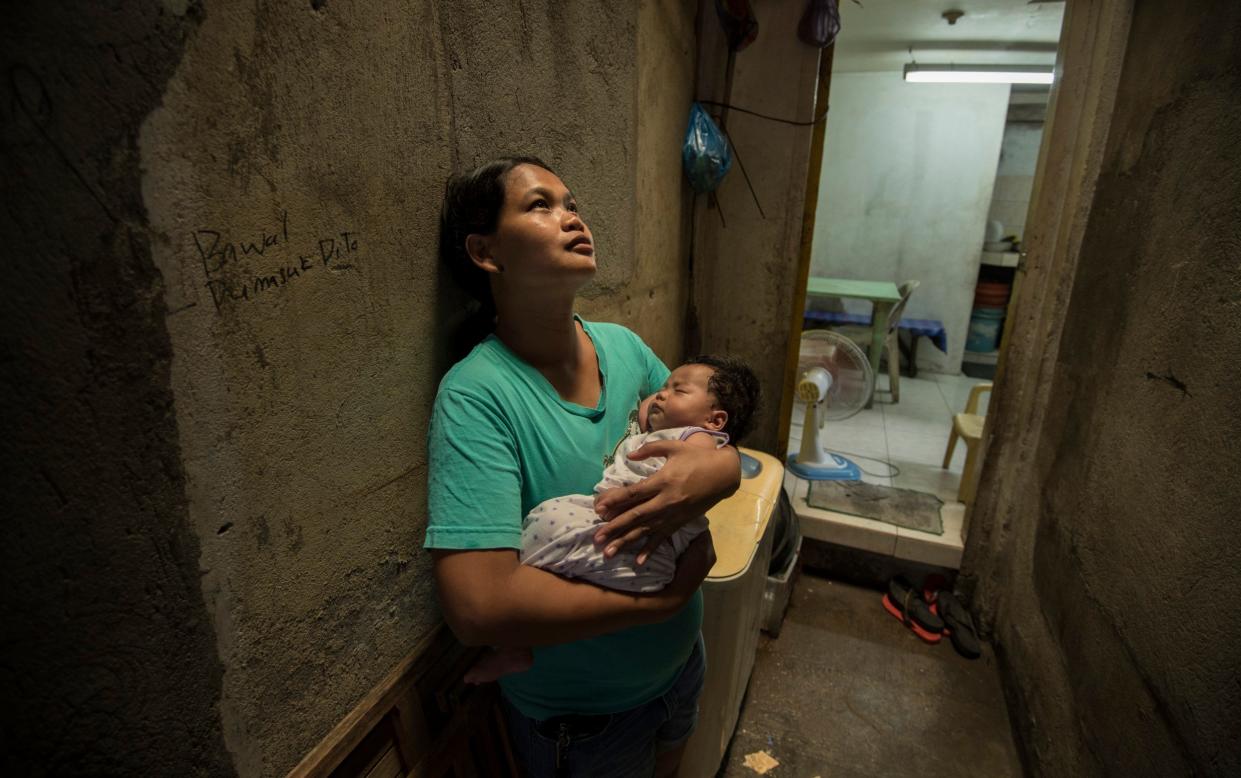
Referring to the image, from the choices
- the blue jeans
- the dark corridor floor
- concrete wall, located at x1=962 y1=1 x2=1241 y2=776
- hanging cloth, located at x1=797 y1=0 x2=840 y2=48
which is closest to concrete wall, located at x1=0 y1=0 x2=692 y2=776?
the blue jeans

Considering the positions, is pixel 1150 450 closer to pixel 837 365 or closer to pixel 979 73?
pixel 837 365

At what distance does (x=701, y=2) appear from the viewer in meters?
2.72

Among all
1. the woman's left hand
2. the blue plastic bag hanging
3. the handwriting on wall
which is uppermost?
the blue plastic bag hanging

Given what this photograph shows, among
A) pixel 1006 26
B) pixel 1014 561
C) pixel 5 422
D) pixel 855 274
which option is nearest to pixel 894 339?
pixel 855 274

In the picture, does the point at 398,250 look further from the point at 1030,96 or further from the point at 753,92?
the point at 1030,96

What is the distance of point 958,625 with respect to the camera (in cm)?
300

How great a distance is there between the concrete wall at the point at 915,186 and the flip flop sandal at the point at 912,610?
4.60 metres

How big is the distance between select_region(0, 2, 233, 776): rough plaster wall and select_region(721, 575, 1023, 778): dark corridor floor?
235 centimetres

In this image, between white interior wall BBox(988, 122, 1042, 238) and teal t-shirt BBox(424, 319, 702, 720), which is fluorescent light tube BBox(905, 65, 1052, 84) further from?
teal t-shirt BBox(424, 319, 702, 720)

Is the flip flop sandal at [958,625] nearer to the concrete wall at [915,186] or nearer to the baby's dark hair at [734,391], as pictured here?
the baby's dark hair at [734,391]

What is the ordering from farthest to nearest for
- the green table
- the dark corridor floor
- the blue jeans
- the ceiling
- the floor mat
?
the green table → the ceiling → the floor mat → the dark corridor floor → the blue jeans

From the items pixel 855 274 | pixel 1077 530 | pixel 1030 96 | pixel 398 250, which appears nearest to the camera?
pixel 398 250

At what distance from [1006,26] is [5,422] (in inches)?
275

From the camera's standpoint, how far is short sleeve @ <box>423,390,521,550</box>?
926mm
